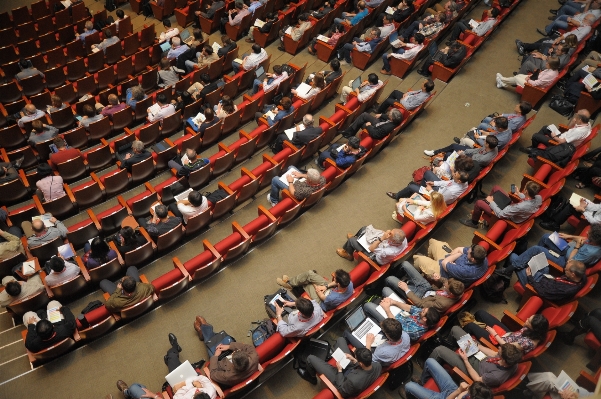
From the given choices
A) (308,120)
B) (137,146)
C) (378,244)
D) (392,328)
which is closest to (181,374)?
(392,328)

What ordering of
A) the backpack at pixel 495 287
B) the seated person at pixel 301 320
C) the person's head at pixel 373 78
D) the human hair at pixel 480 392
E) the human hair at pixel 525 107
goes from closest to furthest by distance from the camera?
the human hair at pixel 480 392 → the seated person at pixel 301 320 → the backpack at pixel 495 287 → the human hair at pixel 525 107 → the person's head at pixel 373 78

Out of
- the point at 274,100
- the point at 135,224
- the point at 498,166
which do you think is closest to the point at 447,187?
the point at 498,166

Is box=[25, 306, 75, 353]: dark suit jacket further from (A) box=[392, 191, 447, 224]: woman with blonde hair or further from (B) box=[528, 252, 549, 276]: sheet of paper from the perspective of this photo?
(B) box=[528, 252, 549, 276]: sheet of paper

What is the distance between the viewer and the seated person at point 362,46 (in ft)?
20.5

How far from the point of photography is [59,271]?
379 cm

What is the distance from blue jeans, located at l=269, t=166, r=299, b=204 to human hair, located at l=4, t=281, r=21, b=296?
2.22m

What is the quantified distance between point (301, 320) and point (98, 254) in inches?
67.3

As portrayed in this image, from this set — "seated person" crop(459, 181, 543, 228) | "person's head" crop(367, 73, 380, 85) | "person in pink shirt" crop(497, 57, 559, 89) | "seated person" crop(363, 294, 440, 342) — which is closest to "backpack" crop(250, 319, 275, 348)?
"seated person" crop(363, 294, 440, 342)

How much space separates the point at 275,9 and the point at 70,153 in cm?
378

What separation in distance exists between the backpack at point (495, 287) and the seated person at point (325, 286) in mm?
1172

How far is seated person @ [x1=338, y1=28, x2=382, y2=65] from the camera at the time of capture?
6242mm

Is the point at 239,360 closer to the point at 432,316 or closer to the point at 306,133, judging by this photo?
the point at 432,316

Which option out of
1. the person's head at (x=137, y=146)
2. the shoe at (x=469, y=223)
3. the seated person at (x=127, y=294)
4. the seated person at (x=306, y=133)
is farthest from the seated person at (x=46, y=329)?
the shoe at (x=469, y=223)

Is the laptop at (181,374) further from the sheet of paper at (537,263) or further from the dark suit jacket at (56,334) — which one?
the sheet of paper at (537,263)
